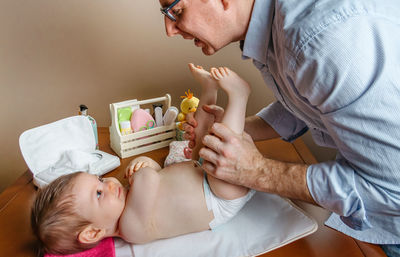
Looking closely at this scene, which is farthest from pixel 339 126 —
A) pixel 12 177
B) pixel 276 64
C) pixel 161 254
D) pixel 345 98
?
pixel 12 177

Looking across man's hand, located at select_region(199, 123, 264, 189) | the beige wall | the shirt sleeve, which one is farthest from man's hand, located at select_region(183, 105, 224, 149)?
the beige wall

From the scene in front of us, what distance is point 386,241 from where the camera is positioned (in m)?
0.85

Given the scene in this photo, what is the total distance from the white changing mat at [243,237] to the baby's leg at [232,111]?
4.3 inches

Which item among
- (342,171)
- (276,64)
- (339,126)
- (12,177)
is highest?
(276,64)

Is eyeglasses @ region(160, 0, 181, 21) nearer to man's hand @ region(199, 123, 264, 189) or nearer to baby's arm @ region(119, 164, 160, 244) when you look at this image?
man's hand @ region(199, 123, 264, 189)

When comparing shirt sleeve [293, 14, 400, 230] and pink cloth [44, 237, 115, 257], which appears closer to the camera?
shirt sleeve [293, 14, 400, 230]

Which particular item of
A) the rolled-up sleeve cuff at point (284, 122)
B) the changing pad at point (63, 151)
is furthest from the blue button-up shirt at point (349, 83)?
the changing pad at point (63, 151)

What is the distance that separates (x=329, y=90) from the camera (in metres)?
0.68

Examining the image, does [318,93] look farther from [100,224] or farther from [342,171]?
[100,224]

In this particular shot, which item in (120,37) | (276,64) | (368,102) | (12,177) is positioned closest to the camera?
(368,102)

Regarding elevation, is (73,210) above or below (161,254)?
above

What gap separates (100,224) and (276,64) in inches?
28.7

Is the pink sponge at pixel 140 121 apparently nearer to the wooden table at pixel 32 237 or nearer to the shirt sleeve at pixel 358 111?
the wooden table at pixel 32 237

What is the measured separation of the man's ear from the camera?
2.95 ft
